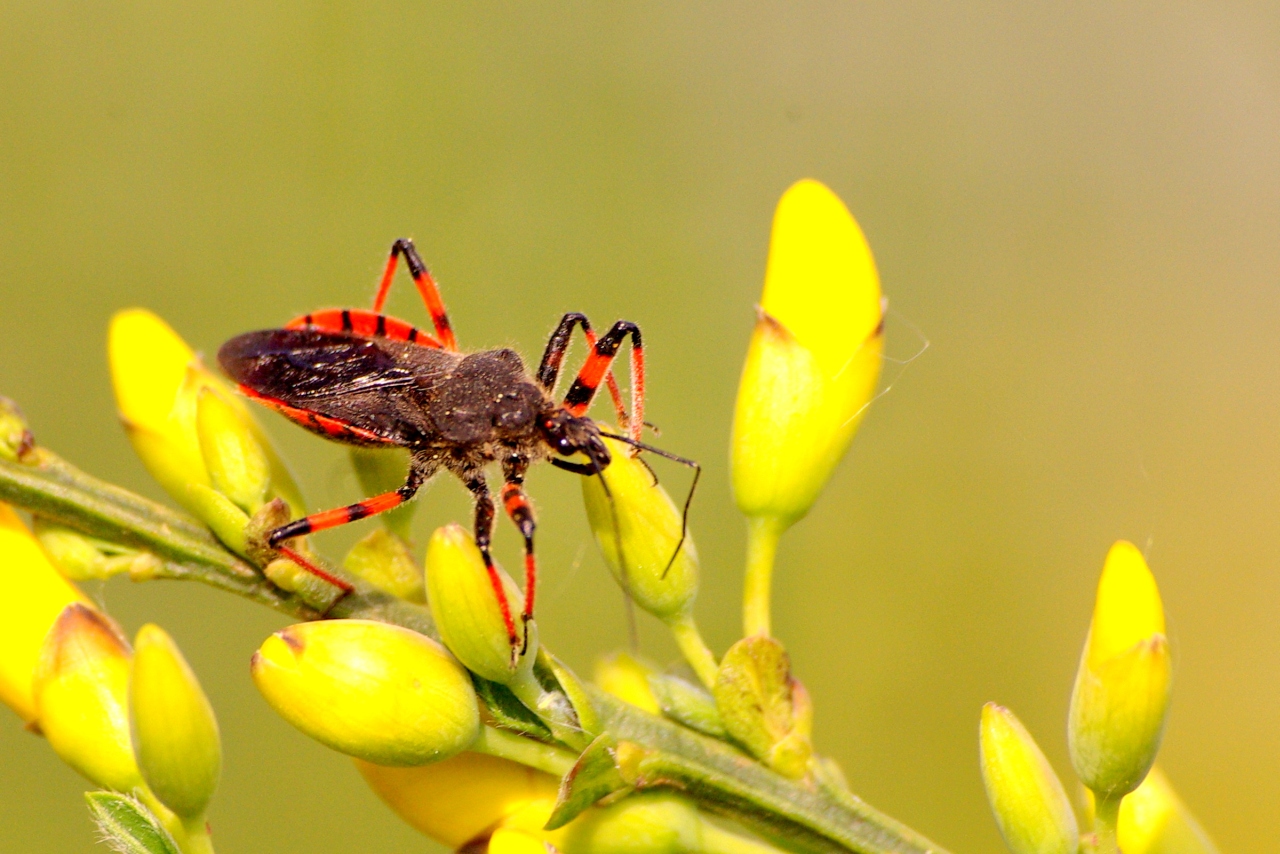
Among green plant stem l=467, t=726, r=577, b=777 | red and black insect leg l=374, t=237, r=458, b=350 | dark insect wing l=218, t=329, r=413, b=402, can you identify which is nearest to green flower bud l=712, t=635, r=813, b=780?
green plant stem l=467, t=726, r=577, b=777

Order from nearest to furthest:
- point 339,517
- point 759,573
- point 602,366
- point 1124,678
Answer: point 1124,678, point 759,573, point 339,517, point 602,366

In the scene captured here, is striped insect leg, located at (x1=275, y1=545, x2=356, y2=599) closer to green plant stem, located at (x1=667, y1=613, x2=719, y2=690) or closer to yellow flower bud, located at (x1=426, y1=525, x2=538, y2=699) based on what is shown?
yellow flower bud, located at (x1=426, y1=525, x2=538, y2=699)

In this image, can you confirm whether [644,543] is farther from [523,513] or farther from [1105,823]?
[1105,823]

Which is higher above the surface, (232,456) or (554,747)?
(232,456)

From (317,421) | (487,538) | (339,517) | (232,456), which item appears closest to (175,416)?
(232,456)

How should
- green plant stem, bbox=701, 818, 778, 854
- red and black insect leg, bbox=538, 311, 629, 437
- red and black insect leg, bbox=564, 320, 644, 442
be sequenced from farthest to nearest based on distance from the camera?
red and black insect leg, bbox=538, 311, 629, 437, red and black insect leg, bbox=564, 320, 644, 442, green plant stem, bbox=701, 818, 778, 854

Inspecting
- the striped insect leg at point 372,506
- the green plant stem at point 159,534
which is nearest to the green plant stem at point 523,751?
the green plant stem at point 159,534

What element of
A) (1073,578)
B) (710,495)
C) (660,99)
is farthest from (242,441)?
(660,99)
